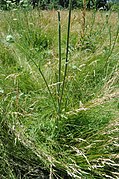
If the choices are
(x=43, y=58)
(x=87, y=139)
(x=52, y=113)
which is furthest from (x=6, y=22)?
(x=87, y=139)

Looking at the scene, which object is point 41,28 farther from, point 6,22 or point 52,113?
point 52,113

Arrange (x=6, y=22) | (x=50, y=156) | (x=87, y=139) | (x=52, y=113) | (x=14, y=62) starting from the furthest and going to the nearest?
(x=6, y=22) → (x=14, y=62) → (x=52, y=113) → (x=87, y=139) → (x=50, y=156)

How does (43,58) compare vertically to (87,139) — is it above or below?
above

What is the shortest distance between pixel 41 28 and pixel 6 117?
75.4 inches

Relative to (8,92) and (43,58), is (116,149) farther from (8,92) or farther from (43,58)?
(43,58)

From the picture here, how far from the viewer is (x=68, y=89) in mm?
1924

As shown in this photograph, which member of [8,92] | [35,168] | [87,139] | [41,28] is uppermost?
[41,28]

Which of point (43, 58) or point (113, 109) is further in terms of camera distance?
point (43, 58)

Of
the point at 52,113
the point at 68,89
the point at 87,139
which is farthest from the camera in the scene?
the point at 68,89

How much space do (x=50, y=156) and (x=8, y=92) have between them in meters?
0.59

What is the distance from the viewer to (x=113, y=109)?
1.80m

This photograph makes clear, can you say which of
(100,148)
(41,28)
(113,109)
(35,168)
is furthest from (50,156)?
(41,28)

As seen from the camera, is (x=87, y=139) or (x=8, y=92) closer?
(x=87, y=139)

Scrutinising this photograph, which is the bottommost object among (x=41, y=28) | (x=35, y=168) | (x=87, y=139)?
(x=35, y=168)
